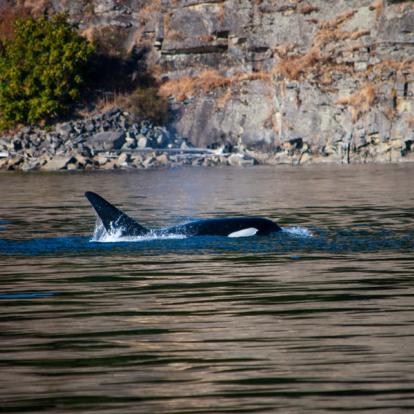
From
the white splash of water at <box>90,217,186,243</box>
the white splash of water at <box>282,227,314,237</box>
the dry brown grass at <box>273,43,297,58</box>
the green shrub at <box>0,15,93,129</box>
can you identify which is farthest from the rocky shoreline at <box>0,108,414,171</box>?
the white splash of water at <box>282,227,314,237</box>

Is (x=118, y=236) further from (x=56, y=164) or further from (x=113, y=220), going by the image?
(x=56, y=164)

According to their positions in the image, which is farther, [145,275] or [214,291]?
[145,275]

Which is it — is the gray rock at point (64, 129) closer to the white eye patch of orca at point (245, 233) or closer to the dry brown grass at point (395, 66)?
the dry brown grass at point (395, 66)

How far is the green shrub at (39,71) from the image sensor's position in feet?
257

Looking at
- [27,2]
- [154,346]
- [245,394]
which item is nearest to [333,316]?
[154,346]

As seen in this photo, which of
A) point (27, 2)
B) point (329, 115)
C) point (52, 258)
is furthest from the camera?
point (27, 2)

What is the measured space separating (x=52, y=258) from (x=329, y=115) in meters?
53.7

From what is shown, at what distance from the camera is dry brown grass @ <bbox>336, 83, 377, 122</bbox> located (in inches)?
2714

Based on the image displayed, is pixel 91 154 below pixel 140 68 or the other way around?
below

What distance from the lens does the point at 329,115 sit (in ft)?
229

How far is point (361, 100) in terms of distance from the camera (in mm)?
69312

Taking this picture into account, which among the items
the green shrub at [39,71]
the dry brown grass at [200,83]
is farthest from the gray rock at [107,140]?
the dry brown grass at [200,83]

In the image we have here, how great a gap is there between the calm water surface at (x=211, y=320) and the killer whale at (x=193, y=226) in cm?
41

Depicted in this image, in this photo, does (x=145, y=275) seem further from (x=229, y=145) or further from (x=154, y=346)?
(x=229, y=145)
